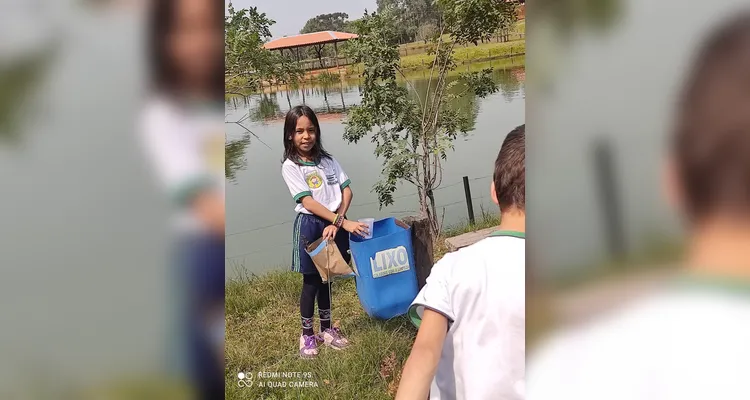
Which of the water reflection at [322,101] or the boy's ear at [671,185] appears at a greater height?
the water reflection at [322,101]

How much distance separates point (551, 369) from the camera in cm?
169

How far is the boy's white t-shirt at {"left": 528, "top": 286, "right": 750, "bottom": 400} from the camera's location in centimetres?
152

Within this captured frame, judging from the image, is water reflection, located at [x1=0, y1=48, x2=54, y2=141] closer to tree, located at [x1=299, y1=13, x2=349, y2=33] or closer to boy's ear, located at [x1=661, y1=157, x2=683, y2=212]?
tree, located at [x1=299, y1=13, x2=349, y2=33]

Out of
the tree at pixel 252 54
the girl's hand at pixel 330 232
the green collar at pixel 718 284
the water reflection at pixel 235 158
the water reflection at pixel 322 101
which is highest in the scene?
the tree at pixel 252 54

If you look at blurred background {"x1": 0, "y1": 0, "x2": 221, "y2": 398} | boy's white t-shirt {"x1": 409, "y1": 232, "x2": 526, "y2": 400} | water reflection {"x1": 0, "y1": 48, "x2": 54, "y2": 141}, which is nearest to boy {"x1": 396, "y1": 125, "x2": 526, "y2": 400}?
boy's white t-shirt {"x1": 409, "y1": 232, "x2": 526, "y2": 400}

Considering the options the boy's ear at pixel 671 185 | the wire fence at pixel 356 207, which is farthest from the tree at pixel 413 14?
the boy's ear at pixel 671 185

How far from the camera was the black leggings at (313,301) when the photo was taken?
1792 mm

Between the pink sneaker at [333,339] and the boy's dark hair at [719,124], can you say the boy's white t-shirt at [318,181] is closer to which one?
the pink sneaker at [333,339]

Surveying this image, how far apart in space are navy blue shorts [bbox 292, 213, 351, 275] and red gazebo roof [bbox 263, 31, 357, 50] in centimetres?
60

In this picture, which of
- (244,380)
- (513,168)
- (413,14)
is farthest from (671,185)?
(244,380)

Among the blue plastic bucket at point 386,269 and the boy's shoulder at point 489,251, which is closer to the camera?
the boy's shoulder at point 489,251

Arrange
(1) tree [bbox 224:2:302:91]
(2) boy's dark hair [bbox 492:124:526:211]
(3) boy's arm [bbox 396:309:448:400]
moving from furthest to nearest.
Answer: (1) tree [bbox 224:2:302:91] < (2) boy's dark hair [bbox 492:124:526:211] < (3) boy's arm [bbox 396:309:448:400]

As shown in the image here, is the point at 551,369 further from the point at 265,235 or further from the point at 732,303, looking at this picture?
the point at 265,235

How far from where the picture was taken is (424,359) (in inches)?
56.4
